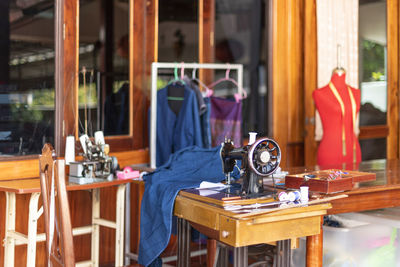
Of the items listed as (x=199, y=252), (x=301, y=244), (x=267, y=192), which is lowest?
(x=199, y=252)

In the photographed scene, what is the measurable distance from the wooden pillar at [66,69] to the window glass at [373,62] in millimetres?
3110

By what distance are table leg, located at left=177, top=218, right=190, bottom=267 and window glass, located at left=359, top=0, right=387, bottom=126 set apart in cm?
341

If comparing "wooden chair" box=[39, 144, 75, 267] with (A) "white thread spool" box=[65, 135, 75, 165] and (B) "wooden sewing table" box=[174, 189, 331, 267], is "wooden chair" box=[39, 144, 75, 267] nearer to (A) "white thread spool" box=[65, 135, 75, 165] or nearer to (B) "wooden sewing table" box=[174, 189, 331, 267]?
(B) "wooden sewing table" box=[174, 189, 331, 267]

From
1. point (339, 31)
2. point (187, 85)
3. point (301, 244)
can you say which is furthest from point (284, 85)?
point (301, 244)

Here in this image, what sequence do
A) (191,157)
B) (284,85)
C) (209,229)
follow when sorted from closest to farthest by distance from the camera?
(209,229) → (191,157) → (284,85)

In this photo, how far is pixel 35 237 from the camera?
2957 mm

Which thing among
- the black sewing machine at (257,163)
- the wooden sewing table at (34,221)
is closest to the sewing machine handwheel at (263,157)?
the black sewing machine at (257,163)

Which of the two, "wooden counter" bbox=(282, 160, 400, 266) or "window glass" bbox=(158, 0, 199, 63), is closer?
"wooden counter" bbox=(282, 160, 400, 266)

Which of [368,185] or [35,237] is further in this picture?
[35,237]

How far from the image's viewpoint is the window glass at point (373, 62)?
5.57 metres

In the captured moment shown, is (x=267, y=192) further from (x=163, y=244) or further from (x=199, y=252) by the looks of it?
(x=199, y=252)

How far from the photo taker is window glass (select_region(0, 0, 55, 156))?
3.41m

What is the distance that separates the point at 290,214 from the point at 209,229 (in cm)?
38

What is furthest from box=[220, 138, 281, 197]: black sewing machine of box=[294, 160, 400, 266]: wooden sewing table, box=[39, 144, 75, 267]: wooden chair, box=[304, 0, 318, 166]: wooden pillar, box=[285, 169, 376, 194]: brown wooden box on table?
box=[304, 0, 318, 166]: wooden pillar
